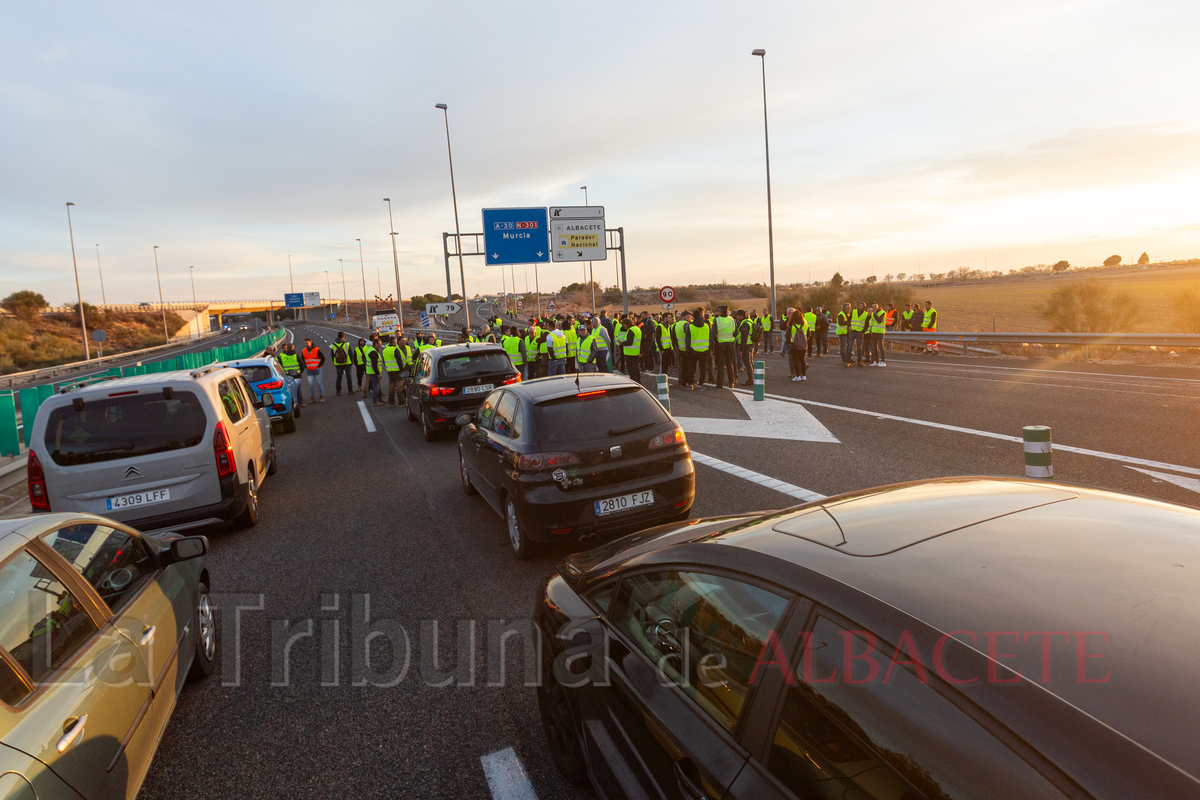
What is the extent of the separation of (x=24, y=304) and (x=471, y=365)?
338 feet

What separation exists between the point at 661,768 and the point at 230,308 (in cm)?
14863

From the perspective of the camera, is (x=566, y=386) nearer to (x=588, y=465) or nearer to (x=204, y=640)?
(x=588, y=465)

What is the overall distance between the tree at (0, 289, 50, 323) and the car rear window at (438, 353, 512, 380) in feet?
324

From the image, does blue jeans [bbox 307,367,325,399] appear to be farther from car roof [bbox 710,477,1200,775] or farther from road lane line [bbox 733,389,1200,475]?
car roof [bbox 710,477,1200,775]

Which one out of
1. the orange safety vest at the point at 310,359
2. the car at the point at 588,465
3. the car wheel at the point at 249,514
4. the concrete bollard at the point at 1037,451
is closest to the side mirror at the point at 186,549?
the car at the point at 588,465

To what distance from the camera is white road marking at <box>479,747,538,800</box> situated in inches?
125

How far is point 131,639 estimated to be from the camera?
326 centimetres

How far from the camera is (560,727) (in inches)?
126

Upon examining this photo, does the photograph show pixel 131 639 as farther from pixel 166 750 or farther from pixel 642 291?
pixel 642 291

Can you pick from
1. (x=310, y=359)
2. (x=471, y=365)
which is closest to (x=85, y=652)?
(x=471, y=365)

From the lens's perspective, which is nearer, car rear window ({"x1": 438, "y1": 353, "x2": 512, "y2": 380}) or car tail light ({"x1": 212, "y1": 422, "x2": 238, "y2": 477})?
car tail light ({"x1": 212, "y1": 422, "x2": 238, "y2": 477})

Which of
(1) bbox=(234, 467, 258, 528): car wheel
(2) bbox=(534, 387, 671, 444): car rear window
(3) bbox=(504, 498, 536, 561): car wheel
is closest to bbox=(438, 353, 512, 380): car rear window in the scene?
(1) bbox=(234, 467, 258, 528): car wheel

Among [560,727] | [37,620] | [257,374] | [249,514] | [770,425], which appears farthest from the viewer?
[257,374]

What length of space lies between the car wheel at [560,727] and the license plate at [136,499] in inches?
204
